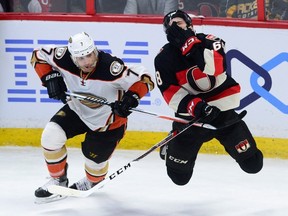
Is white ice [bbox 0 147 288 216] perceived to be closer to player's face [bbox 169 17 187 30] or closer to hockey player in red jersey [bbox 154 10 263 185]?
hockey player in red jersey [bbox 154 10 263 185]

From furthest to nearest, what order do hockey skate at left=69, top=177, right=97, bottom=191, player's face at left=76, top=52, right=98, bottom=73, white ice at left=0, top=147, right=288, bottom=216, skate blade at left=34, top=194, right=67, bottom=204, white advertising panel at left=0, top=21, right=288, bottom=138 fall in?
1. white advertising panel at left=0, top=21, right=288, bottom=138
2. hockey skate at left=69, top=177, right=97, bottom=191
3. skate blade at left=34, top=194, right=67, bottom=204
4. white ice at left=0, top=147, right=288, bottom=216
5. player's face at left=76, top=52, right=98, bottom=73

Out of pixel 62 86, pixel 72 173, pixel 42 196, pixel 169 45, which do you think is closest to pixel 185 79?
pixel 169 45

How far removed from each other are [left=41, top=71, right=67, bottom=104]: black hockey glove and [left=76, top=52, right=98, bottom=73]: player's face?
0.12 metres

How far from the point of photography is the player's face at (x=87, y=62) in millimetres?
3840

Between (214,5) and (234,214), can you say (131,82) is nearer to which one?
(234,214)

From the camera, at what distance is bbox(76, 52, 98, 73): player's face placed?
3840mm

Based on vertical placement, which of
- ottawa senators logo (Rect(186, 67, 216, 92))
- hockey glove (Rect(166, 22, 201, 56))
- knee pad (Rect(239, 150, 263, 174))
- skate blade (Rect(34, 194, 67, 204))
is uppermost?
hockey glove (Rect(166, 22, 201, 56))

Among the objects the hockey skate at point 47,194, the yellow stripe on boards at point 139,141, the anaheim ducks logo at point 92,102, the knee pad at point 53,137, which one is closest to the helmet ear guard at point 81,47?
the anaheim ducks logo at point 92,102

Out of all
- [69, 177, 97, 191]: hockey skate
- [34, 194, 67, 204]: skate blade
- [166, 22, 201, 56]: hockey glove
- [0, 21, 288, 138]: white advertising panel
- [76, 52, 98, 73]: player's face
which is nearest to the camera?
[166, 22, 201, 56]: hockey glove

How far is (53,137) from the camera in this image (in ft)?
13.0

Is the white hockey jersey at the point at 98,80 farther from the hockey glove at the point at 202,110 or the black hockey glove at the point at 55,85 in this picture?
the hockey glove at the point at 202,110

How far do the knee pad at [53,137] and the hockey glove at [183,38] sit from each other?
0.77 meters

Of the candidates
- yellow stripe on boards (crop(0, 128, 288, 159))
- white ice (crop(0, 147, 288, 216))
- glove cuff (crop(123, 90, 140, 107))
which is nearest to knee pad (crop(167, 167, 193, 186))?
white ice (crop(0, 147, 288, 216))

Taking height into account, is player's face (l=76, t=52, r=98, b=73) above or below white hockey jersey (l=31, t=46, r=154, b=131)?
above
